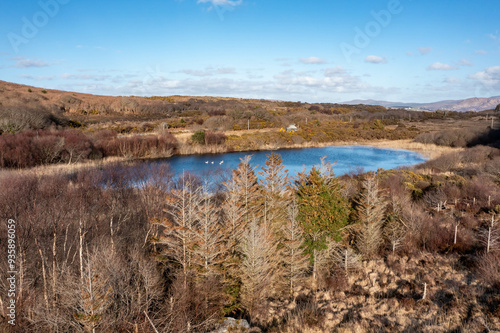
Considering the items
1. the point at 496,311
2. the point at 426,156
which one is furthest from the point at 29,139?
the point at 426,156

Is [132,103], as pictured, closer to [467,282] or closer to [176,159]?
[176,159]

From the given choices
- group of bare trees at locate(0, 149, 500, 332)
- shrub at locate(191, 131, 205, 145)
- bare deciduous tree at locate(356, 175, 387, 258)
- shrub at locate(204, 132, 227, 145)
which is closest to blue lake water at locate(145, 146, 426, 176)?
shrub at locate(204, 132, 227, 145)

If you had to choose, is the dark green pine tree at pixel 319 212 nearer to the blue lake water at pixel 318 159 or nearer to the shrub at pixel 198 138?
the blue lake water at pixel 318 159

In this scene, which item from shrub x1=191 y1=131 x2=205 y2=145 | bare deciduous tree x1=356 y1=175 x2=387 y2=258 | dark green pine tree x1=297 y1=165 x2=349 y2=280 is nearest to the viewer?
dark green pine tree x1=297 y1=165 x2=349 y2=280

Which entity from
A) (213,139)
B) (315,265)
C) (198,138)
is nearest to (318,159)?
(213,139)

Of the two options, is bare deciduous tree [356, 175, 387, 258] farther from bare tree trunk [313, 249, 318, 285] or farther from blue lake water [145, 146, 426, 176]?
blue lake water [145, 146, 426, 176]

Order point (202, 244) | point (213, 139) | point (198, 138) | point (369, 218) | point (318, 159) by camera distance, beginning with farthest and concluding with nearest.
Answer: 1. point (213, 139)
2. point (198, 138)
3. point (318, 159)
4. point (369, 218)
5. point (202, 244)

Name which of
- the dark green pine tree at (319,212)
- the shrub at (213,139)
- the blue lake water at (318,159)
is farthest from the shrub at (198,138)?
the dark green pine tree at (319,212)

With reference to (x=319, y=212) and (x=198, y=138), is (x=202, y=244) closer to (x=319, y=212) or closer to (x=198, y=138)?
(x=319, y=212)
